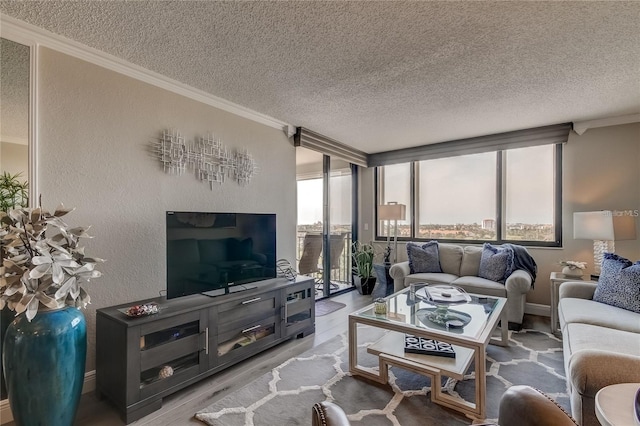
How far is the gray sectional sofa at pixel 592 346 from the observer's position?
53.7 inches

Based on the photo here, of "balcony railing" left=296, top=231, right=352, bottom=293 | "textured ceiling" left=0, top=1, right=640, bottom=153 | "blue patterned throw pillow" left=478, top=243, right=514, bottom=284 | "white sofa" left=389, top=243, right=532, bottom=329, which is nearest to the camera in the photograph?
"textured ceiling" left=0, top=1, right=640, bottom=153

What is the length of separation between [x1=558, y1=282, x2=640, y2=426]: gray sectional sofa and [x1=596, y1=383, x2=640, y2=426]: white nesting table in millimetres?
325

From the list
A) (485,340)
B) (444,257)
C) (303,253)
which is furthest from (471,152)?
(485,340)

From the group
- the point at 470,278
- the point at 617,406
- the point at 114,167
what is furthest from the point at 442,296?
the point at 114,167

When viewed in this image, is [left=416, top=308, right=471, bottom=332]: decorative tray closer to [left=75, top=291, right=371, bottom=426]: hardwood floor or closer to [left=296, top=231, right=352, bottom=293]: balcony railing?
[left=75, top=291, right=371, bottom=426]: hardwood floor

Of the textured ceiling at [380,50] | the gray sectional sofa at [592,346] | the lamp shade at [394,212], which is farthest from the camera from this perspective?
the lamp shade at [394,212]

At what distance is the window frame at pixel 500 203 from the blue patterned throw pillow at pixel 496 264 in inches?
25.6

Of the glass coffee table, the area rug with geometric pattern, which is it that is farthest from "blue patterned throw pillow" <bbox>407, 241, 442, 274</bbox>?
the area rug with geometric pattern

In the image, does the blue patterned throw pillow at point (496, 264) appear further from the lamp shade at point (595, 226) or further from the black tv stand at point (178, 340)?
the black tv stand at point (178, 340)

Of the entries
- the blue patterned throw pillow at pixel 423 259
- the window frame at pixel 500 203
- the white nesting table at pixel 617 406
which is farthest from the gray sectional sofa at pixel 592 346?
the blue patterned throw pillow at pixel 423 259

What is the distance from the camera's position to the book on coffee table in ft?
6.63

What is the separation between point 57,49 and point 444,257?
14.4 ft

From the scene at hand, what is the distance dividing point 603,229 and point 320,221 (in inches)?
128

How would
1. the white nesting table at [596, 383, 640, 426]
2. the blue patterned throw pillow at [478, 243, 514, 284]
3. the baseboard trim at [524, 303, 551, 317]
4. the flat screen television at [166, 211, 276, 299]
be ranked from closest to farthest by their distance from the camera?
the white nesting table at [596, 383, 640, 426], the flat screen television at [166, 211, 276, 299], the blue patterned throw pillow at [478, 243, 514, 284], the baseboard trim at [524, 303, 551, 317]
